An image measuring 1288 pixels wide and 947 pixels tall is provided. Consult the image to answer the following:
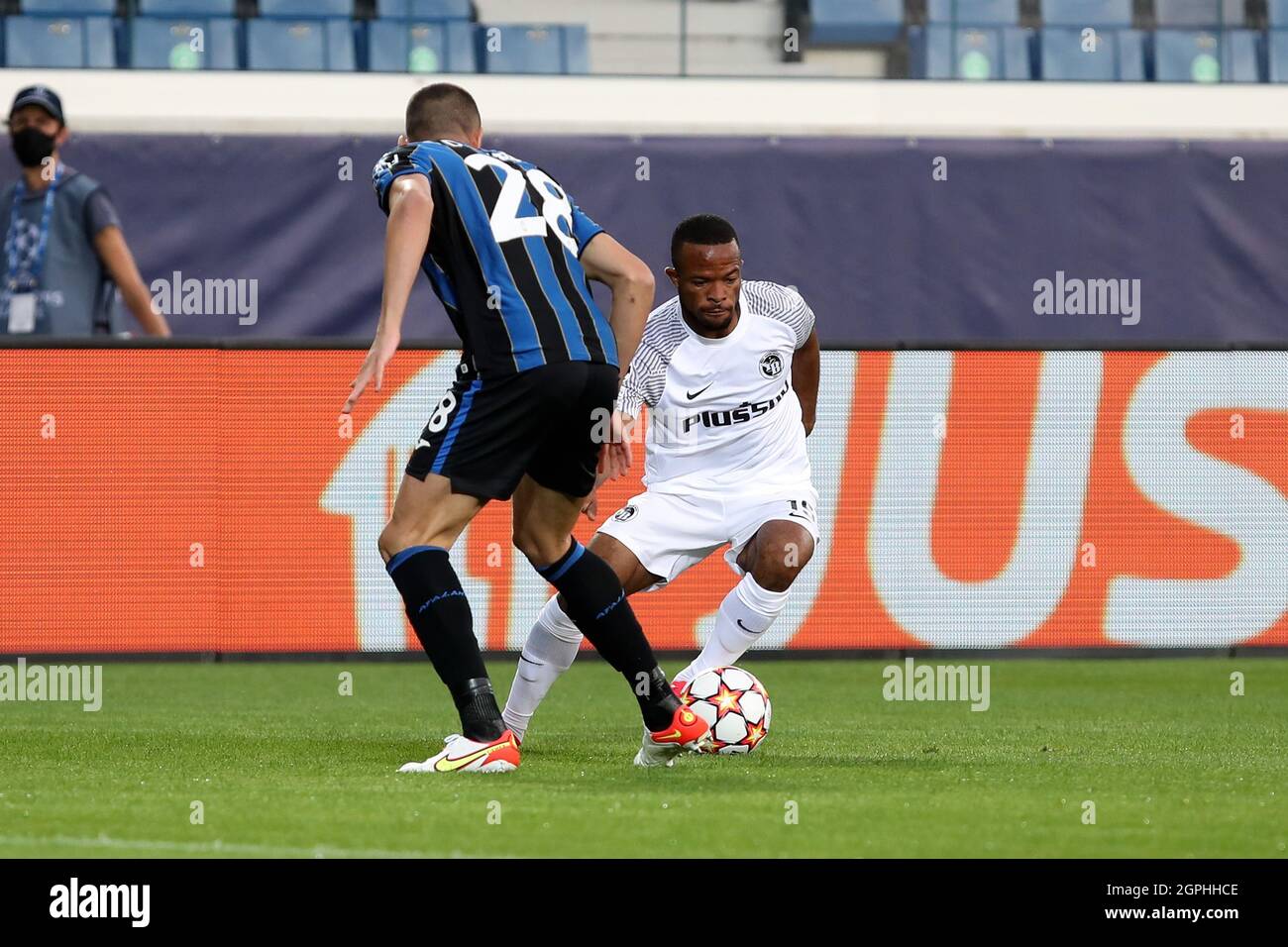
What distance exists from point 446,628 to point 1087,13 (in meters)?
11.8

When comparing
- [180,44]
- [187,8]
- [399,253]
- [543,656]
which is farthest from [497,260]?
[187,8]

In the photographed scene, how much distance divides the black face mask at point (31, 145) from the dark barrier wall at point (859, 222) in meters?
3.98

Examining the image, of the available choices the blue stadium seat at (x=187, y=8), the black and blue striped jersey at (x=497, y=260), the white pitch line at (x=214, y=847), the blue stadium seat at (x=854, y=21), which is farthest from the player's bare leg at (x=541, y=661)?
the blue stadium seat at (x=187, y=8)

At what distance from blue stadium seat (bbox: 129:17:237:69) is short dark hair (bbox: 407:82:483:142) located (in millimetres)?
9593

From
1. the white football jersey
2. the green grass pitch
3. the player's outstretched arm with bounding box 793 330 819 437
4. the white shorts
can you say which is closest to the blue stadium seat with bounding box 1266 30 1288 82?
the green grass pitch

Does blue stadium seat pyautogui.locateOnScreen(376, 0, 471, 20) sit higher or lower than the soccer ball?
higher

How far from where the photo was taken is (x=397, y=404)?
32.3ft

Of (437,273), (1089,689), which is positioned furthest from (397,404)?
(437,273)

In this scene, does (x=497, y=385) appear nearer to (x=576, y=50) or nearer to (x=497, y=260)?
(x=497, y=260)

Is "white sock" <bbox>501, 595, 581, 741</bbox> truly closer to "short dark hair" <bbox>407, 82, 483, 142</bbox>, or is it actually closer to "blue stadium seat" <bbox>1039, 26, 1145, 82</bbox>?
"short dark hair" <bbox>407, 82, 483, 142</bbox>

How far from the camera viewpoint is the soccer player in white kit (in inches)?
250

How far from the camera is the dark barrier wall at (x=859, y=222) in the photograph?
13.0m
